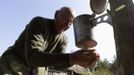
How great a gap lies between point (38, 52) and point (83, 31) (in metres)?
0.55

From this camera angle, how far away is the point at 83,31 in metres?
3.79

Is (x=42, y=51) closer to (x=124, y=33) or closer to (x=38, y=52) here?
(x=38, y=52)

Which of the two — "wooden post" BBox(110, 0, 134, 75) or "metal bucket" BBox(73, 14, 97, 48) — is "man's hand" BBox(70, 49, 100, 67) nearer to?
"wooden post" BBox(110, 0, 134, 75)

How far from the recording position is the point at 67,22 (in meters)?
3.99

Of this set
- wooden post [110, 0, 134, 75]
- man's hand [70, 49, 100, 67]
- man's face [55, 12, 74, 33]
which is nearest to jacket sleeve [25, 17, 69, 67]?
man's hand [70, 49, 100, 67]

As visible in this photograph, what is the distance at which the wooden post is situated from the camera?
3.36 m

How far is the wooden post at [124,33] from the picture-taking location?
3.36m

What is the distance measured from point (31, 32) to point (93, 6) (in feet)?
2.50

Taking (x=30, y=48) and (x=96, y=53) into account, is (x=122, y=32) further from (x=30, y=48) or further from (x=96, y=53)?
(x=30, y=48)

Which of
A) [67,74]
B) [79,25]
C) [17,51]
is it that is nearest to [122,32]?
[79,25]

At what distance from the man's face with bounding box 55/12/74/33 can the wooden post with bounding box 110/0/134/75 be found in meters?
0.53

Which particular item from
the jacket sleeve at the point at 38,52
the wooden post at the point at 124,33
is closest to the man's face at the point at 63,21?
the jacket sleeve at the point at 38,52

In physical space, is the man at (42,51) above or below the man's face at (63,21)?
below

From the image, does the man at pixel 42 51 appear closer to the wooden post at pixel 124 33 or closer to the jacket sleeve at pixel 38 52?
the jacket sleeve at pixel 38 52
